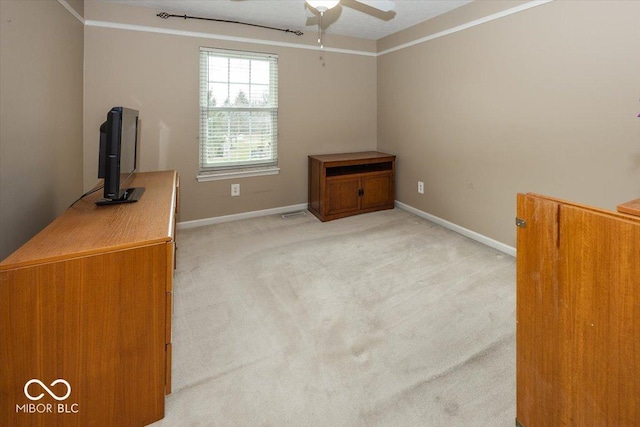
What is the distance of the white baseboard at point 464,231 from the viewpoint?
292cm

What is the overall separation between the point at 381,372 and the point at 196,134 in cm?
296

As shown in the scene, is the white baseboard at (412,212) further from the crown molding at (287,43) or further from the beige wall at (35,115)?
the crown molding at (287,43)

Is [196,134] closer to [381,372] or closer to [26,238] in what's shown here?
[26,238]

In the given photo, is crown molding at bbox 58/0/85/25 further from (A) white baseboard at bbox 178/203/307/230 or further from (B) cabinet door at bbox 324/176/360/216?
(B) cabinet door at bbox 324/176/360/216

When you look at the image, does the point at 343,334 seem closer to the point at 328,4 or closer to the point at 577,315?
the point at 577,315

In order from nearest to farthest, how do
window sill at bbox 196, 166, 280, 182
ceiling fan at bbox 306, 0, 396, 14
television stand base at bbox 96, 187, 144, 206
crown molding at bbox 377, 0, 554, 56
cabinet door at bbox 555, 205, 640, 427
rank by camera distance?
cabinet door at bbox 555, 205, 640, 427 → television stand base at bbox 96, 187, 144, 206 → ceiling fan at bbox 306, 0, 396, 14 → crown molding at bbox 377, 0, 554, 56 → window sill at bbox 196, 166, 280, 182

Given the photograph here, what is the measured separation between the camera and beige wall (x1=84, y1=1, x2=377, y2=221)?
305 centimetres

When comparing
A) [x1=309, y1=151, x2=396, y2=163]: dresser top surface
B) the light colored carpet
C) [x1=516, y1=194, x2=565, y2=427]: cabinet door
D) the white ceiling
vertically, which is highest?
the white ceiling

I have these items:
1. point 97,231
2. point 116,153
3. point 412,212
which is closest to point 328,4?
point 116,153

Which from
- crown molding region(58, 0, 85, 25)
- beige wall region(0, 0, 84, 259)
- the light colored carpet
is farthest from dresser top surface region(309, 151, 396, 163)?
crown molding region(58, 0, 85, 25)

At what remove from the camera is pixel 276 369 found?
62.2 inches

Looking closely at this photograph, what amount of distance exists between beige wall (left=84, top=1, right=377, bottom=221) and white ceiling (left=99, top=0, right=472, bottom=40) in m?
0.13

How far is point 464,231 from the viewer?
3.36 m

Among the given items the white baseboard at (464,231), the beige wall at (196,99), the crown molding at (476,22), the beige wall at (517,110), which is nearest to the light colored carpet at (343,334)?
the white baseboard at (464,231)
